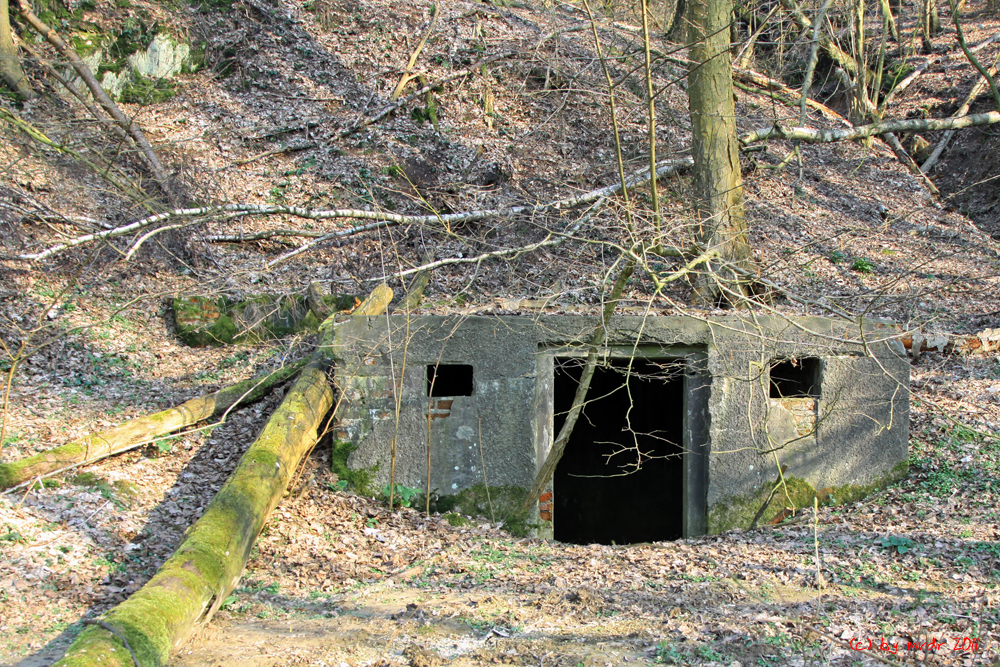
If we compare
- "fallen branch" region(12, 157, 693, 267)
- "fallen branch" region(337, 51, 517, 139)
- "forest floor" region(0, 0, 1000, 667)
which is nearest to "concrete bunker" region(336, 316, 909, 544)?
"forest floor" region(0, 0, 1000, 667)

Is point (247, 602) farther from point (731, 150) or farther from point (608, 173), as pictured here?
point (608, 173)

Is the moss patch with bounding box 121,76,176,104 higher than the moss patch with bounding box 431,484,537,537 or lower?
higher

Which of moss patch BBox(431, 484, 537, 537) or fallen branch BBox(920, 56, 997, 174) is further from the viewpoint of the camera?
fallen branch BBox(920, 56, 997, 174)

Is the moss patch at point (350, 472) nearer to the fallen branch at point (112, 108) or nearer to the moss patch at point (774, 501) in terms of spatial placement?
the moss patch at point (774, 501)

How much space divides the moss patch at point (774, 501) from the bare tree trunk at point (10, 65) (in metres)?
11.6

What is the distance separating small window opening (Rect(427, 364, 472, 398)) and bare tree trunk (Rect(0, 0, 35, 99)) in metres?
8.82

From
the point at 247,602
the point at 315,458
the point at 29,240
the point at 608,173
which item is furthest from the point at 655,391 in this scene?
the point at 29,240

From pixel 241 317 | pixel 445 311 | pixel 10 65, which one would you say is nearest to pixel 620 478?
pixel 445 311

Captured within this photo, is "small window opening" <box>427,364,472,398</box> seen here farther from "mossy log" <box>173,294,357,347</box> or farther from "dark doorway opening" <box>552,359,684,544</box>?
"dark doorway opening" <box>552,359,684,544</box>

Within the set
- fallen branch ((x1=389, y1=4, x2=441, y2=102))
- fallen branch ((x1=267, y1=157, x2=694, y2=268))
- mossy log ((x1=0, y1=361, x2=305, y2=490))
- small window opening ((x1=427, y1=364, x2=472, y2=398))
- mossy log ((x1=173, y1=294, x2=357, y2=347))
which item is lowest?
mossy log ((x1=0, y1=361, x2=305, y2=490))

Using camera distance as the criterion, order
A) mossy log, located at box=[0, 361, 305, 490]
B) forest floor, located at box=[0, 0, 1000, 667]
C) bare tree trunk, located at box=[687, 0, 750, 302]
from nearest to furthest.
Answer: forest floor, located at box=[0, 0, 1000, 667] → mossy log, located at box=[0, 361, 305, 490] → bare tree trunk, located at box=[687, 0, 750, 302]

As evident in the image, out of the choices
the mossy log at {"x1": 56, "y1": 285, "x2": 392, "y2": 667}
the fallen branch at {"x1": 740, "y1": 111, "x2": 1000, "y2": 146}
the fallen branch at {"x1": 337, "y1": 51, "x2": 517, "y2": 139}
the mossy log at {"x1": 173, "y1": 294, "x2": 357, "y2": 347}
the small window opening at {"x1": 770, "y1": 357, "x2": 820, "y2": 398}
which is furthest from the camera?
the fallen branch at {"x1": 337, "y1": 51, "x2": 517, "y2": 139}

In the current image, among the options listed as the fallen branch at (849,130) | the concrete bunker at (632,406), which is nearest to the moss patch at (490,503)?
the concrete bunker at (632,406)

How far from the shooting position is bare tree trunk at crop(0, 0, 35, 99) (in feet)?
33.4
